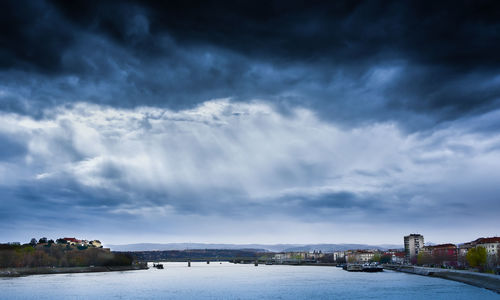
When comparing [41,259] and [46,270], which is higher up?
[41,259]

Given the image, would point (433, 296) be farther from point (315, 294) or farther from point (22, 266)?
point (22, 266)

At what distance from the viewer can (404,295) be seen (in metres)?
75.0

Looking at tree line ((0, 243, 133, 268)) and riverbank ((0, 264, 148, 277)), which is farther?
tree line ((0, 243, 133, 268))

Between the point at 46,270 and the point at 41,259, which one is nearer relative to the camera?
the point at 46,270

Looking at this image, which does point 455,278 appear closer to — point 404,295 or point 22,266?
point 404,295

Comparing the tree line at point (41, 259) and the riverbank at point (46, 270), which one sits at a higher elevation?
the tree line at point (41, 259)

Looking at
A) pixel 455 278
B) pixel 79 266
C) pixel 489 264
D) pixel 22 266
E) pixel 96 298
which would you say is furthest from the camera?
pixel 79 266

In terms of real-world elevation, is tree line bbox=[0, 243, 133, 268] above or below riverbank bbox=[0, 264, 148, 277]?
above

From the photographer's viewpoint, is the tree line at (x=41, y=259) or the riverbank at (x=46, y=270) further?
the tree line at (x=41, y=259)

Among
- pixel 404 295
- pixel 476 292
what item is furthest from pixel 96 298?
pixel 476 292

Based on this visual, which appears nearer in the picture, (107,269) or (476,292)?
(476,292)

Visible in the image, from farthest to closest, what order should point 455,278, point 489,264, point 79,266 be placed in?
point 79,266
point 489,264
point 455,278

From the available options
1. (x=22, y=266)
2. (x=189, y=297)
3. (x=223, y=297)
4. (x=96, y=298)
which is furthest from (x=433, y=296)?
(x=22, y=266)

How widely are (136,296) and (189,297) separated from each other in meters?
8.83
